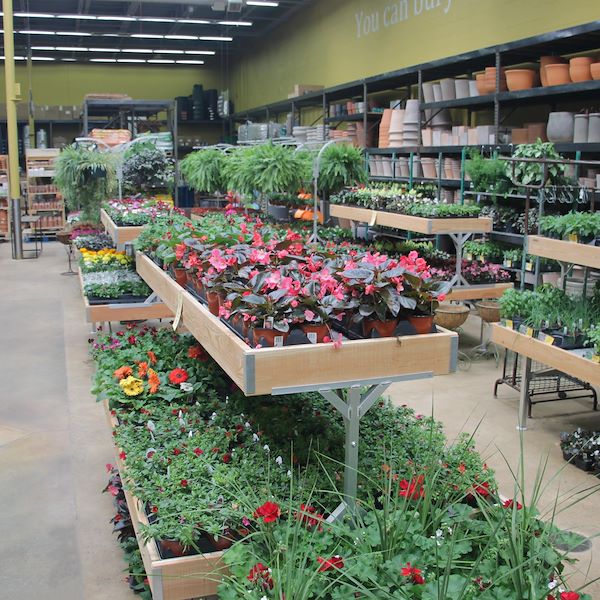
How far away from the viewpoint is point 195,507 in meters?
2.38

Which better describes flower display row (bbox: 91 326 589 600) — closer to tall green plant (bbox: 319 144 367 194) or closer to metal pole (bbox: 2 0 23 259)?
tall green plant (bbox: 319 144 367 194)

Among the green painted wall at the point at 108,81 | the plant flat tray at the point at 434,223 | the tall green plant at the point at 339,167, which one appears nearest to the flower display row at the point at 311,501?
the plant flat tray at the point at 434,223

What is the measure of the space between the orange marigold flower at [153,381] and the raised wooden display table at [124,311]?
8.92 feet

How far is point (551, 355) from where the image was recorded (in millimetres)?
4199

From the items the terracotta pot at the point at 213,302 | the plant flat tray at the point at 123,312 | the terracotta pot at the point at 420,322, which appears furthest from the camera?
the plant flat tray at the point at 123,312

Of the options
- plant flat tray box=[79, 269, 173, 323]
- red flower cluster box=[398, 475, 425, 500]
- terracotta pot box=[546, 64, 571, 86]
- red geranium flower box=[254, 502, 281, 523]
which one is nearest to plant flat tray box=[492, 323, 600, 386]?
red flower cluster box=[398, 475, 425, 500]

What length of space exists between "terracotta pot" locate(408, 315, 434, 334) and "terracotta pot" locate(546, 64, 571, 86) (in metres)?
5.46

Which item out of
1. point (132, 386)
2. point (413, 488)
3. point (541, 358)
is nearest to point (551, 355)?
point (541, 358)

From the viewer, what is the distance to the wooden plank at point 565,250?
13.3ft

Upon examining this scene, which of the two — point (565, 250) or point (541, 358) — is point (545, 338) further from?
point (565, 250)

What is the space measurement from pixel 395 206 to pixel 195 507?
5530 mm

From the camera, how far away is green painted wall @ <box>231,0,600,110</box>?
8430 mm

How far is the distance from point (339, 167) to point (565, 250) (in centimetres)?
361

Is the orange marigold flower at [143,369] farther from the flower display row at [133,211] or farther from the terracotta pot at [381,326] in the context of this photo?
the flower display row at [133,211]
